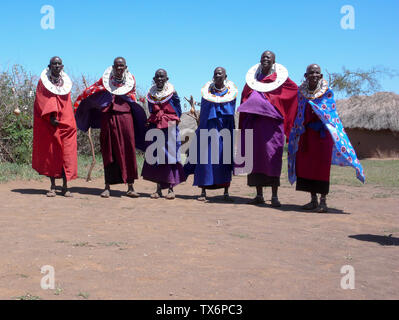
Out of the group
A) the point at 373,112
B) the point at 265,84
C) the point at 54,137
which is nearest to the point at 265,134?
the point at 265,84

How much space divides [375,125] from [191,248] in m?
18.0

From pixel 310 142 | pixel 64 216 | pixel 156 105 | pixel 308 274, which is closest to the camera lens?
pixel 308 274

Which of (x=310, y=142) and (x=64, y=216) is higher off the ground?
(x=310, y=142)

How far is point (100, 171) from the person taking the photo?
1127 cm

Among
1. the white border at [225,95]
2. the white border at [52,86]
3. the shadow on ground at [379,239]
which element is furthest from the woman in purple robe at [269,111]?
the white border at [52,86]

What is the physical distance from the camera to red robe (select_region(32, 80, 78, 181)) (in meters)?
7.39

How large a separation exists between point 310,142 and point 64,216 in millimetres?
3529

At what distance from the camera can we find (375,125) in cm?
2059

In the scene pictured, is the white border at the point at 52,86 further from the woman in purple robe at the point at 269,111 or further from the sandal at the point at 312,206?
the sandal at the point at 312,206

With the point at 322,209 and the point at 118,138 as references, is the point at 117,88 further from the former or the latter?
the point at 322,209

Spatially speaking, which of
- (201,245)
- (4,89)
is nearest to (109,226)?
(201,245)

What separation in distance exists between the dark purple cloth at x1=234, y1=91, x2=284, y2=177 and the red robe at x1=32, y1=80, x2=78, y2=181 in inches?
107
